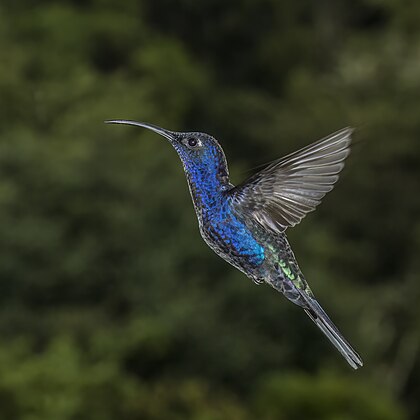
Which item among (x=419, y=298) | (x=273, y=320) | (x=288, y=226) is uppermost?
(x=288, y=226)

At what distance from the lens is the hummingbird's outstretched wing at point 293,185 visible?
68 centimetres

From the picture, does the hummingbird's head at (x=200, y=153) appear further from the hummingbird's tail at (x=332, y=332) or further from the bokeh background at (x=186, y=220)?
the bokeh background at (x=186, y=220)

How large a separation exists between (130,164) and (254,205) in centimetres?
1548

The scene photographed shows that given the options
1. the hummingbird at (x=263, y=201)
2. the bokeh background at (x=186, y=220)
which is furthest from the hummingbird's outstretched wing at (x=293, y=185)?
the bokeh background at (x=186, y=220)

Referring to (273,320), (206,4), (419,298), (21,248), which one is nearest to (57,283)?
(21,248)

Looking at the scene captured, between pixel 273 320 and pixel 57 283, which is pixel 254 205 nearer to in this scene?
pixel 273 320

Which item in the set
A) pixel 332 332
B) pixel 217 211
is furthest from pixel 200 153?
pixel 332 332

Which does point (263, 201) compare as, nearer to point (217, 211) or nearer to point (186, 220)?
point (217, 211)

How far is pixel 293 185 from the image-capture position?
72cm

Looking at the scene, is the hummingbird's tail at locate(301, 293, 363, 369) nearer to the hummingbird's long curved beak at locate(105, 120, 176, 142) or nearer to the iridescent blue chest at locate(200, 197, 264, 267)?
the iridescent blue chest at locate(200, 197, 264, 267)

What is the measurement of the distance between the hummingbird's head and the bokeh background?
363 inches

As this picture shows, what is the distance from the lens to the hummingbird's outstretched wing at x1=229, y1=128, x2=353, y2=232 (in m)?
0.68

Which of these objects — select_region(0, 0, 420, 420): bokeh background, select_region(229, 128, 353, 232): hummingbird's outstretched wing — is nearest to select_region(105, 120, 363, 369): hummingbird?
select_region(229, 128, 353, 232): hummingbird's outstretched wing

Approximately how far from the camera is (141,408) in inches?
400
